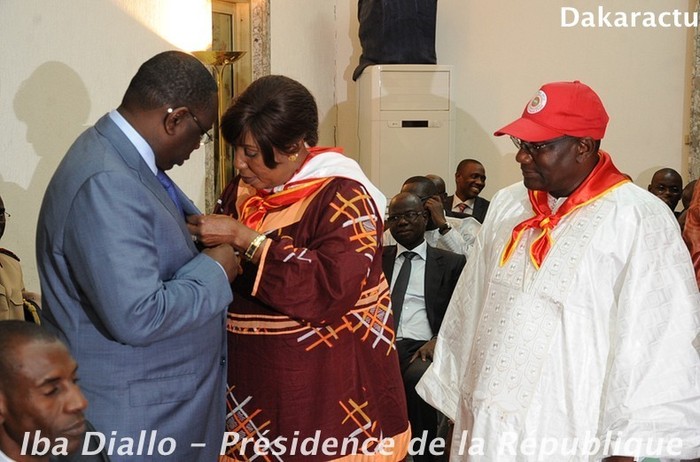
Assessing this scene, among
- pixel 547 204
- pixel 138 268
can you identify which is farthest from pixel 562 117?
pixel 138 268

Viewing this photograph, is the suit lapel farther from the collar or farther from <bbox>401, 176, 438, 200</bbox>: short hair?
the collar

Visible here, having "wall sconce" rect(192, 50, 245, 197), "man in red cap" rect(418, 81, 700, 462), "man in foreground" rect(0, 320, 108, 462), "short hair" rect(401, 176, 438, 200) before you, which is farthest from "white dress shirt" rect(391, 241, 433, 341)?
"man in foreground" rect(0, 320, 108, 462)

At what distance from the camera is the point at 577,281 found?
2.29 meters

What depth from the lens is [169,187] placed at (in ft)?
7.48

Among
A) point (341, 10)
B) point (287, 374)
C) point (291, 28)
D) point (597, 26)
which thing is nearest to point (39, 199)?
point (287, 374)

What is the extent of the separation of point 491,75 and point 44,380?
619 cm

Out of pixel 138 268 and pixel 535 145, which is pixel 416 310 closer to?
pixel 535 145

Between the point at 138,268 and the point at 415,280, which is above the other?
the point at 138,268

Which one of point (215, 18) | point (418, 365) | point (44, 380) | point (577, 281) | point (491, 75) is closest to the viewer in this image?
point (44, 380)

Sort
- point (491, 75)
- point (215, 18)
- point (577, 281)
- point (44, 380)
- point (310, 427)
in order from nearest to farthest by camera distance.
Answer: point (44, 380) < point (577, 281) < point (310, 427) < point (215, 18) < point (491, 75)

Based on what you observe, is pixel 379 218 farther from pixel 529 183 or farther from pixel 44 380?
pixel 44 380

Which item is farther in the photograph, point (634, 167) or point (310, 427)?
point (634, 167)

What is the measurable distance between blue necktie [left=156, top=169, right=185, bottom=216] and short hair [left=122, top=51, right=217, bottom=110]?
0.70ft

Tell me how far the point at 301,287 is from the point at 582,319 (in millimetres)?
745
